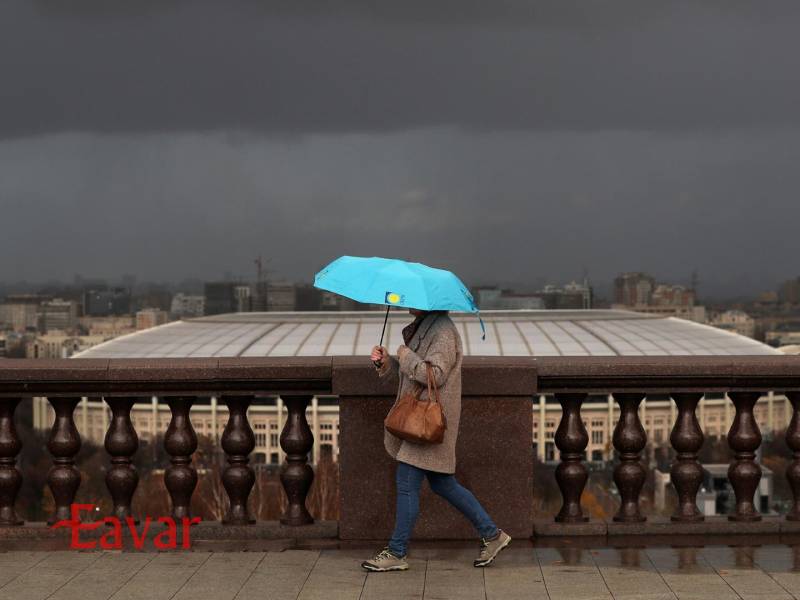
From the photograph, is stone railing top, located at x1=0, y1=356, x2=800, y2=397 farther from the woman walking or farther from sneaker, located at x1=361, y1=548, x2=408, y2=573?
sneaker, located at x1=361, y1=548, x2=408, y2=573

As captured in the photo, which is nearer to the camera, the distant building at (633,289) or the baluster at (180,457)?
the baluster at (180,457)

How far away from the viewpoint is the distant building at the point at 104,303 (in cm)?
17875

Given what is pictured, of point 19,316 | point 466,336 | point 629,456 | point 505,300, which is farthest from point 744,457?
point 19,316

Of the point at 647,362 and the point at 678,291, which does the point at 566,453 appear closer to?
the point at 647,362

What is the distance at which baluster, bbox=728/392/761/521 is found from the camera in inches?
375

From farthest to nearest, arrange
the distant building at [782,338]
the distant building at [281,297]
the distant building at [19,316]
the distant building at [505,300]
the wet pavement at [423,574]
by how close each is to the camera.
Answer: the distant building at [19,316] → the distant building at [281,297] → the distant building at [782,338] → the distant building at [505,300] → the wet pavement at [423,574]

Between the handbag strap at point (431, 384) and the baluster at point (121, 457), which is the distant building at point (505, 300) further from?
the handbag strap at point (431, 384)

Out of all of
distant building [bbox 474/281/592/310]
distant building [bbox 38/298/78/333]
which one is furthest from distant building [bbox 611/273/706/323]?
distant building [bbox 38/298/78/333]

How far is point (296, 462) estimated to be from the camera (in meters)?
9.50

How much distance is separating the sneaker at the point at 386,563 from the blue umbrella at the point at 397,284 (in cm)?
168

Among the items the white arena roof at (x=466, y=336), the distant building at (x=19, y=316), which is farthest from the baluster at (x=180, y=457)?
the distant building at (x=19, y=316)

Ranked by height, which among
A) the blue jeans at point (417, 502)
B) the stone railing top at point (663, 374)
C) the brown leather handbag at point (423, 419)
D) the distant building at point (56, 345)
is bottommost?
the distant building at point (56, 345)

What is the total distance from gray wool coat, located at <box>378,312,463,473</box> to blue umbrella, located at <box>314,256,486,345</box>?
197mm

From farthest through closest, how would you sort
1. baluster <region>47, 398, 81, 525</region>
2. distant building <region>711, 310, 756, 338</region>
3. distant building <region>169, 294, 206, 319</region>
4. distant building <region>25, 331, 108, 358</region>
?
distant building <region>169, 294, 206, 319</region>, distant building <region>711, 310, 756, 338</region>, distant building <region>25, 331, 108, 358</region>, baluster <region>47, 398, 81, 525</region>
